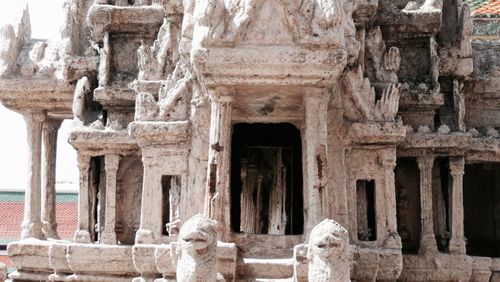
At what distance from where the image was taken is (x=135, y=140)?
41.8 feet

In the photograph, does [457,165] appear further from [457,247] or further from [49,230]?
[49,230]

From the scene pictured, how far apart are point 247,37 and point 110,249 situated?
423cm

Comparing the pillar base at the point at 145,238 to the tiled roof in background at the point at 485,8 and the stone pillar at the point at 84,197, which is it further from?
the tiled roof in background at the point at 485,8

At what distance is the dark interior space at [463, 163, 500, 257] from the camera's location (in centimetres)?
1579

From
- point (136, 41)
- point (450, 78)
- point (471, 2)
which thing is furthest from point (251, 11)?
point (471, 2)

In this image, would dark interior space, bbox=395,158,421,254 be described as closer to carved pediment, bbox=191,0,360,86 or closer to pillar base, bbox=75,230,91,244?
carved pediment, bbox=191,0,360,86

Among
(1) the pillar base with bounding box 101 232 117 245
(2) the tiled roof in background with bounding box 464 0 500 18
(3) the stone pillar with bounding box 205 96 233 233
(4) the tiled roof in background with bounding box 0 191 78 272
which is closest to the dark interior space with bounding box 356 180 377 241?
(3) the stone pillar with bounding box 205 96 233 233

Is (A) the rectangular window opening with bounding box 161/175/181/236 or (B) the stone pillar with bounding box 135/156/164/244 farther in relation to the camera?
(A) the rectangular window opening with bounding box 161/175/181/236

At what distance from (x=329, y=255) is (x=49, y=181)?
7.48 m

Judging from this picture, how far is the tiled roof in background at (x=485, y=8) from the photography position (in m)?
22.5

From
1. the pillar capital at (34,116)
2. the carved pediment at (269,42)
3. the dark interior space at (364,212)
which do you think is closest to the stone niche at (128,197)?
the pillar capital at (34,116)

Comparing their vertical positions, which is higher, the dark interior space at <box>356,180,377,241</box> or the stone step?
the dark interior space at <box>356,180,377,241</box>

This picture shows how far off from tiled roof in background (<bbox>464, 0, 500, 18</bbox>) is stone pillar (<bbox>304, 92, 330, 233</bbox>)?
1310 cm

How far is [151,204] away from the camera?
39.4 feet
